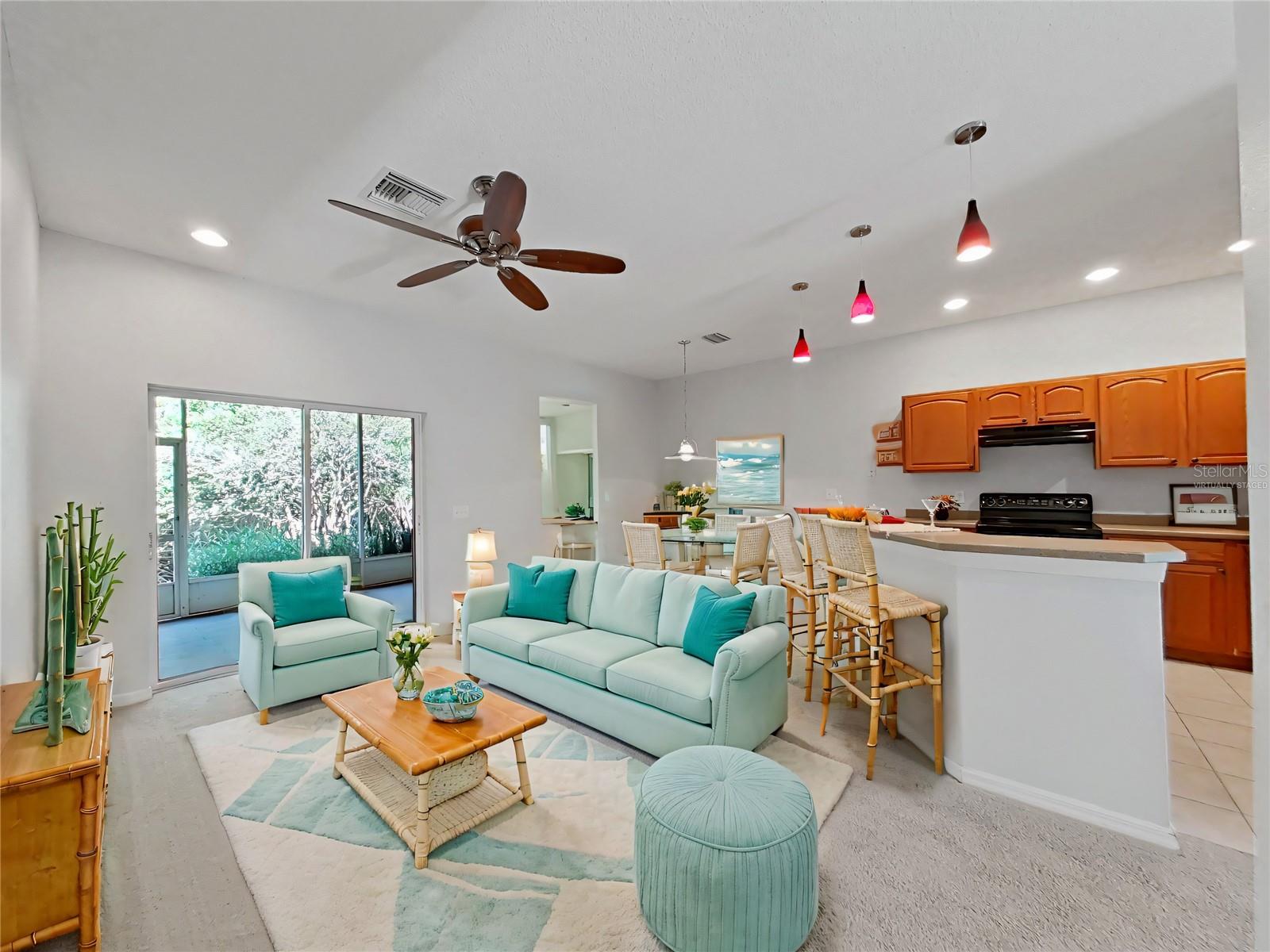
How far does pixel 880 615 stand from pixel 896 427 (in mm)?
3709

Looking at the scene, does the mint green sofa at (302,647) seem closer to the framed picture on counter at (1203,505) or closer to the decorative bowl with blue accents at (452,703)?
the decorative bowl with blue accents at (452,703)

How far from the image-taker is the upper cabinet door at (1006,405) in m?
4.91

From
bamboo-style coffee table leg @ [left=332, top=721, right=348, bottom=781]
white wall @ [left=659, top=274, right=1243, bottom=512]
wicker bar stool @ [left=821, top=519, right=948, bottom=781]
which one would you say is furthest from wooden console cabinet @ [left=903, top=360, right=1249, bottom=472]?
bamboo-style coffee table leg @ [left=332, top=721, right=348, bottom=781]

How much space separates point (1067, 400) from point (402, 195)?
17.8ft

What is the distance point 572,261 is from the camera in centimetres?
277

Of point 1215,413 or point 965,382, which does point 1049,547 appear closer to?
point 1215,413

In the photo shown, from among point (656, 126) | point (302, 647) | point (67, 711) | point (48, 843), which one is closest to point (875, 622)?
point (656, 126)

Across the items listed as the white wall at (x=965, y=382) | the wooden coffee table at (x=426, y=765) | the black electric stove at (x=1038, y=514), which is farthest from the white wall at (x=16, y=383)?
the black electric stove at (x=1038, y=514)

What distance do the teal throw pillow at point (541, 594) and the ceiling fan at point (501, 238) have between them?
2.00 meters

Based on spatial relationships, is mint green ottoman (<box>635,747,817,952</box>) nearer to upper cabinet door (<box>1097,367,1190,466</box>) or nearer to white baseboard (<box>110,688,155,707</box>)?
white baseboard (<box>110,688,155,707</box>)

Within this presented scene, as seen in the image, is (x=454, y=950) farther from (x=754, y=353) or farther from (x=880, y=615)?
(x=754, y=353)

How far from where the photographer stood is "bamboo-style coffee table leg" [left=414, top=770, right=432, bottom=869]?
2.04 metres

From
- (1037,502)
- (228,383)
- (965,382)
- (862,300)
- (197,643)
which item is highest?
(862,300)

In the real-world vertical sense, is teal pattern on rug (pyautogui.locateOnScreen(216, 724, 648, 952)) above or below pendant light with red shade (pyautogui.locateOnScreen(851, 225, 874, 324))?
below
